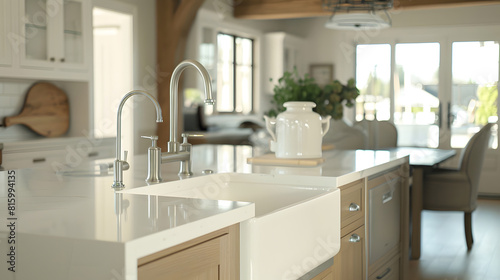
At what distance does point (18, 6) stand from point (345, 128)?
2.77 metres

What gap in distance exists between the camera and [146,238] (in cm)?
105

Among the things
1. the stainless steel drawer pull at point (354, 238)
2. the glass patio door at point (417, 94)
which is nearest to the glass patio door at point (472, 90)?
the glass patio door at point (417, 94)

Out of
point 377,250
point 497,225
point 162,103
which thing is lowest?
point 497,225

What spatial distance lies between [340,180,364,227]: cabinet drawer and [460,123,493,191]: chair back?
7.74 ft

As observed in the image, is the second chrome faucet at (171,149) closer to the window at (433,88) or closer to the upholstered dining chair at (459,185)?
the upholstered dining chair at (459,185)

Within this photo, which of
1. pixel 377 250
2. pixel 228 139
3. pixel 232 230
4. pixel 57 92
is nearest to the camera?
pixel 232 230

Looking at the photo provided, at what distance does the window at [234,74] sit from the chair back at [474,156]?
3.13 m

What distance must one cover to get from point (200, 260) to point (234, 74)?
6149mm

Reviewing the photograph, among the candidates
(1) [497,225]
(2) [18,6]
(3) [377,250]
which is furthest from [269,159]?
(1) [497,225]

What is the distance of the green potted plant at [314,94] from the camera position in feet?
10.0

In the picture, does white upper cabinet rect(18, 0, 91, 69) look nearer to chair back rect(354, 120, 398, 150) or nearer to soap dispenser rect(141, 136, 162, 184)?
chair back rect(354, 120, 398, 150)

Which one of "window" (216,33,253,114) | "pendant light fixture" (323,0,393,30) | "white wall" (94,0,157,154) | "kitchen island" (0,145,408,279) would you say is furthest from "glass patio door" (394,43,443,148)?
"kitchen island" (0,145,408,279)

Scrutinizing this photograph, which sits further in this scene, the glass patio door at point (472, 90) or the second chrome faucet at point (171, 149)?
the glass patio door at point (472, 90)

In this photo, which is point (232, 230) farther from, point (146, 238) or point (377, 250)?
point (377, 250)
